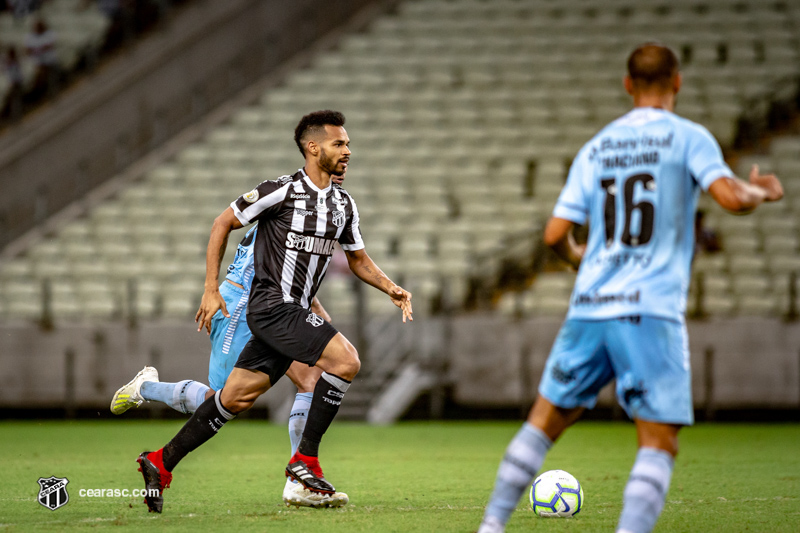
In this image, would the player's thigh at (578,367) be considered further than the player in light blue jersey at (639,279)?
Yes

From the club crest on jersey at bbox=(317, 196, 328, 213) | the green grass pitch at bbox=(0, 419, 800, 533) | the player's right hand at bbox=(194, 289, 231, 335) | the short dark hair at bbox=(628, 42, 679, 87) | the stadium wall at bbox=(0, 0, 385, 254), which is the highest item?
the stadium wall at bbox=(0, 0, 385, 254)

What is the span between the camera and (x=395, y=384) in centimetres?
1348

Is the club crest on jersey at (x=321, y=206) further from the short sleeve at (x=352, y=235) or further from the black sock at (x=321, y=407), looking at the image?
the black sock at (x=321, y=407)

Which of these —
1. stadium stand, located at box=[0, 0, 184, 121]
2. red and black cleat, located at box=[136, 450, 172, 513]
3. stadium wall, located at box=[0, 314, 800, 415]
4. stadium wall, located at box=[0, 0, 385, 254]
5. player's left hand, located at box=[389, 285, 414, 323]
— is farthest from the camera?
stadium stand, located at box=[0, 0, 184, 121]

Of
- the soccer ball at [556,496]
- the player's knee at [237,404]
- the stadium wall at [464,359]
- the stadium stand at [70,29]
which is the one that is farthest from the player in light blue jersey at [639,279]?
the stadium stand at [70,29]

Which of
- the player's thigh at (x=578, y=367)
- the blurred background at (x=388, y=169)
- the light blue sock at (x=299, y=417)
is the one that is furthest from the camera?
the blurred background at (x=388, y=169)

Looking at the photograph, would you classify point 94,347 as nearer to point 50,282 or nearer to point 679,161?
point 50,282

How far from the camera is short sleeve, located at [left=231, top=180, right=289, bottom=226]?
5750mm

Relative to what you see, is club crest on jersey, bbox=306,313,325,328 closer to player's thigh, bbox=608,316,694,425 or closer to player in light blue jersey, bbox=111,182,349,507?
player in light blue jersey, bbox=111,182,349,507

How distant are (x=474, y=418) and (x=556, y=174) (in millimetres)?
4117

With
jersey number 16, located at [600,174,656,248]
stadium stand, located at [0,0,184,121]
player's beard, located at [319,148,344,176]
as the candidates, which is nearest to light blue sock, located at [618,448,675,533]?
jersey number 16, located at [600,174,656,248]

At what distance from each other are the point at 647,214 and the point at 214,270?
2527 mm

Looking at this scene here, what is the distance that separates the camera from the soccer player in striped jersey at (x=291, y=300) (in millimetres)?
5676

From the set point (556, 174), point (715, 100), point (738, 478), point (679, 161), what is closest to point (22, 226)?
point (556, 174)
